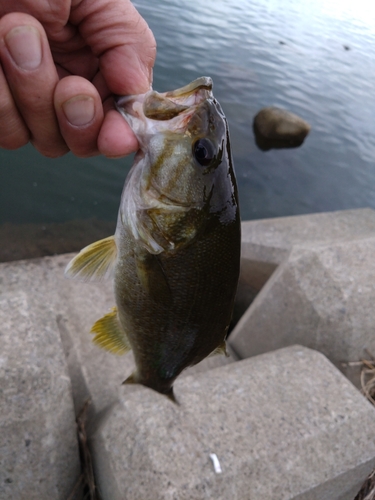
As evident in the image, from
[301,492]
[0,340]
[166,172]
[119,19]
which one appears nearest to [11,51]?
[119,19]

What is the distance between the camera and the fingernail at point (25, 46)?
1430 millimetres

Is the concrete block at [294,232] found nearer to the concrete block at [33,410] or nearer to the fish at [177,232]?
the concrete block at [33,410]

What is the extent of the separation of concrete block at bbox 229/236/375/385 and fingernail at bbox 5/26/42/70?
2.62 metres

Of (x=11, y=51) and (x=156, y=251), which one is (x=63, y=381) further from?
(x=11, y=51)

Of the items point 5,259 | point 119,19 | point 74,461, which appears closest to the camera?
point 119,19

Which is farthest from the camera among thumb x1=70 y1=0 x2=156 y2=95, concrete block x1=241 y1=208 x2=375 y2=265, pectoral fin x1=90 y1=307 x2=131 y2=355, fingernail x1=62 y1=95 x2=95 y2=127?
concrete block x1=241 y1=208 x2=375 y2=265

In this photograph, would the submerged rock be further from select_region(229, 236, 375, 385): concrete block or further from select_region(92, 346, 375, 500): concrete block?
select_region(92, 346, 375, 500): concrete block

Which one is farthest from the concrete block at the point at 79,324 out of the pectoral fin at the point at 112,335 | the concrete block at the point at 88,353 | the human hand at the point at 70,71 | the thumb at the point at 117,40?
the thumb at the point at 117,40

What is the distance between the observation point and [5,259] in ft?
18.4

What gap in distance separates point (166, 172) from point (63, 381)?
1477 millimetres

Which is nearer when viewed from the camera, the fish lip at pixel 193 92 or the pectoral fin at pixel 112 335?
the fish lip at pixel 193 92

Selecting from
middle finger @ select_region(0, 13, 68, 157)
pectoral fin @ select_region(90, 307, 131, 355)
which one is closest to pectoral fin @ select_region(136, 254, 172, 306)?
pectoral fin @ select_region(90, 307, 131, 355)

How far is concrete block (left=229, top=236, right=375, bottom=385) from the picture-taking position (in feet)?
10.7

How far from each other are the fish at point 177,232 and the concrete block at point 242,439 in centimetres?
86
